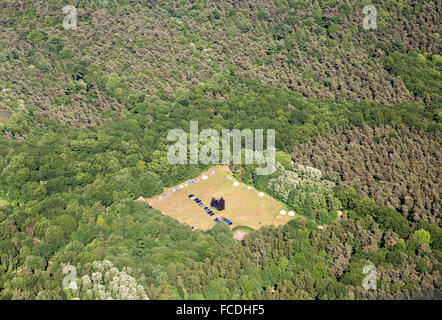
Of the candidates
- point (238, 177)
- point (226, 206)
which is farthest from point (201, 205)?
point (238, 177)

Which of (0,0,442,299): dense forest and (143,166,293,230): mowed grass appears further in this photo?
(143,166,293,230): mowed grass

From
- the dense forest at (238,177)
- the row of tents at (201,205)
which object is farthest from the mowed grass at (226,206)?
the dense forest at (238,177)

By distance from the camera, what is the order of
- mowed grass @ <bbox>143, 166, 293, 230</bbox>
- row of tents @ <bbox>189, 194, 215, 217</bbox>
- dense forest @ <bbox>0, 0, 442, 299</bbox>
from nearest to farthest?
dense forest @ <bbox>0, 0, 442, 299</bbox>
mowed grass @ <bbox>143, 166, 293, 230</bbox>
row of tents @ <bbox>189, 194, 215, 217</bbox>

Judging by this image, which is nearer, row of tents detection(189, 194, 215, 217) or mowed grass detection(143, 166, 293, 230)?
mowed grass detection(143, 166, 293, 230)

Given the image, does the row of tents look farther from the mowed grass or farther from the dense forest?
the dense forest

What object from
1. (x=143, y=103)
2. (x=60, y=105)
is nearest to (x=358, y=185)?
(x=143, y=103)

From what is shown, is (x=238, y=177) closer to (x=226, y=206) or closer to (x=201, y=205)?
(x=226, y=206)

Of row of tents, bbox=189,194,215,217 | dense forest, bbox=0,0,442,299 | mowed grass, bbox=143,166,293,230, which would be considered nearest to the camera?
dense forest, bbox=0,0,442,299

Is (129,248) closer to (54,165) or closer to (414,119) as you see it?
(54,165)

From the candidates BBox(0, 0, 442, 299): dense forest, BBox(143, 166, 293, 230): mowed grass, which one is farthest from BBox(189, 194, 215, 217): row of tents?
BBox(0, 0, 442, 299): dense forest

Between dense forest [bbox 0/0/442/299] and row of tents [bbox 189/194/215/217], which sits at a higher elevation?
dense forest [bbox 0/0/442/299]
